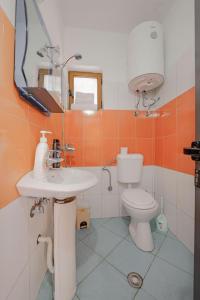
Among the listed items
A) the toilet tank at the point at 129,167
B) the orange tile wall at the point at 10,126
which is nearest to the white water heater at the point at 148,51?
the toilet tank at the point at 129,167

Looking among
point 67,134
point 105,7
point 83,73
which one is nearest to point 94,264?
point 67,134

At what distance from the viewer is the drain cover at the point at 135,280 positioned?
0.91 meters

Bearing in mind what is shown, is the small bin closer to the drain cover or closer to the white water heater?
the drain cover

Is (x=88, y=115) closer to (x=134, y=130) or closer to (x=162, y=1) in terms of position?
(x=134, y=130)

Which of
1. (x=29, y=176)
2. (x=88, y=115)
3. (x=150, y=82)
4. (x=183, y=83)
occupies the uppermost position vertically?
(x=150, y=82)

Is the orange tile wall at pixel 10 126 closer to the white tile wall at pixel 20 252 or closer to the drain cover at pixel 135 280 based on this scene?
the white tile wall at pixel 20 252

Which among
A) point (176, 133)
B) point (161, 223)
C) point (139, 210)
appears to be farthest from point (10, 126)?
point (161, 223)

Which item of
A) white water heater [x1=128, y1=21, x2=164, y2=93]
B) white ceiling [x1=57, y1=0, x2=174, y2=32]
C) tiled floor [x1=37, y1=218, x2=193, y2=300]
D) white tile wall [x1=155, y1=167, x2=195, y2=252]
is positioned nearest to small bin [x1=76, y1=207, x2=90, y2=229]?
tiled floor [x1=37, y1=218, x2=193, y2=300]

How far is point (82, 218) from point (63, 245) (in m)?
0.79

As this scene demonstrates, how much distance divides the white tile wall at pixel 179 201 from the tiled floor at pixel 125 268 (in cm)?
11

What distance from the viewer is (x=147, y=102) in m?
1.86

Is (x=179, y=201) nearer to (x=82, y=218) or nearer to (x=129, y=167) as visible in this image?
(x=129, y=167)

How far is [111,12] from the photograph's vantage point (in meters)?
1.57

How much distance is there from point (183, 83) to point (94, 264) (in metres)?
1.81
